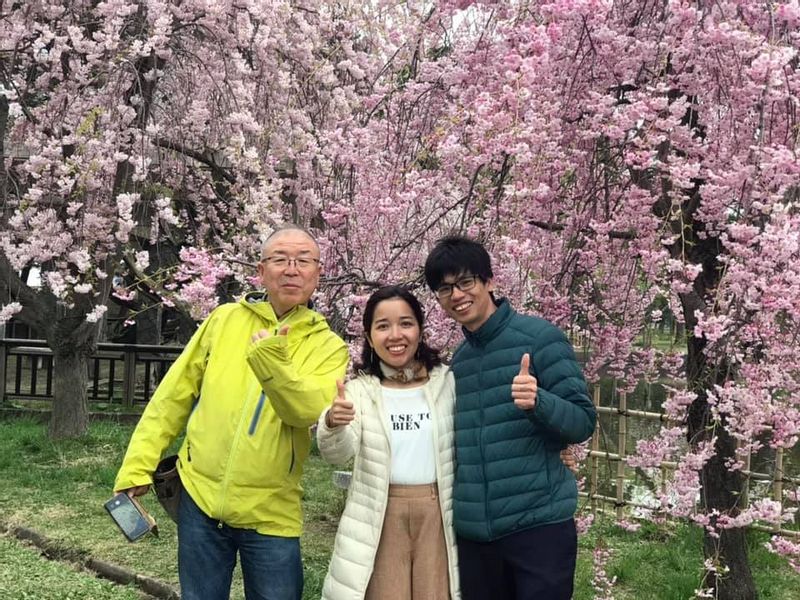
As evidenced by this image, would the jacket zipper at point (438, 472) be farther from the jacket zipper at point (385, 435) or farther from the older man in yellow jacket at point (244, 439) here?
the older man in yellow jacket at point (244, 439)

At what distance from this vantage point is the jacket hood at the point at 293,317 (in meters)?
2.37

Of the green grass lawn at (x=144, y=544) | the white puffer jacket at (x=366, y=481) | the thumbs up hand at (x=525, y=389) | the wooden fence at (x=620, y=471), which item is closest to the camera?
the thumbs up hand at (x=525, y=389)

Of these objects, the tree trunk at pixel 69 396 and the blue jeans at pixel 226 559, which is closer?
the blue jeans at pixel 226 559

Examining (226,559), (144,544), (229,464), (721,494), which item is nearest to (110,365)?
(144,544)

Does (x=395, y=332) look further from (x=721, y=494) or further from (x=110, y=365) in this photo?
→ (x=110, y=365)

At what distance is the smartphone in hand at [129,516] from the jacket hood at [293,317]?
2.12 ft

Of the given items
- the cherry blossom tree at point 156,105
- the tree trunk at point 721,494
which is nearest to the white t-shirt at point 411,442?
the tree trunk at point 721,494

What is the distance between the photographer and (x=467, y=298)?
7.25 feet

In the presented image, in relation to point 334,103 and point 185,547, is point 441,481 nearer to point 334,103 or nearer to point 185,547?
point 185,547

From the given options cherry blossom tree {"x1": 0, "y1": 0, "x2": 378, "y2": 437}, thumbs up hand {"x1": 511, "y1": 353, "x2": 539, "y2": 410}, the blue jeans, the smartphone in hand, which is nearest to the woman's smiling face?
thumbs up hand {"x1": 511, "y1": 353, "x2": 539, "y2": 410}

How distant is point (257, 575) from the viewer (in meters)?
2.32

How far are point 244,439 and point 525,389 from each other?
0.82 m

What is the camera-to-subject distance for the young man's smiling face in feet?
7.24

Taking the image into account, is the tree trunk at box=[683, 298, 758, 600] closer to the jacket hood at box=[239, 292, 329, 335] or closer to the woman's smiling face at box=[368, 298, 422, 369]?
the woman's smiling face at box=[368, 298, 422, 369]
